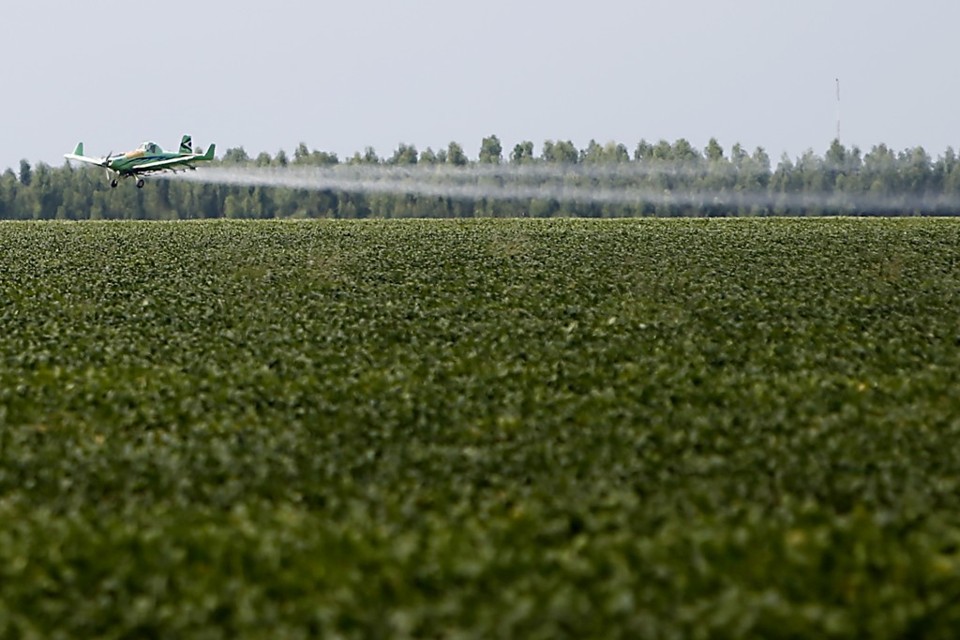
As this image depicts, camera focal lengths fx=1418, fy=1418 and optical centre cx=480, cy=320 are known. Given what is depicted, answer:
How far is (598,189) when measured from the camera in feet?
408

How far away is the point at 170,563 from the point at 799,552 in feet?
24.0

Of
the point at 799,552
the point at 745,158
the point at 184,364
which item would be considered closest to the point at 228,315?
the point at 184,364

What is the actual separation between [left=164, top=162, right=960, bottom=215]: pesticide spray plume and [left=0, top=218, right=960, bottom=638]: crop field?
57.6m

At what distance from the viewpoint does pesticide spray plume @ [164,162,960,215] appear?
107125mm

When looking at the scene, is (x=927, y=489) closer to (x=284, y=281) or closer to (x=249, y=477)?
(x=249, y=477)

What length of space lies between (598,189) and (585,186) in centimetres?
196

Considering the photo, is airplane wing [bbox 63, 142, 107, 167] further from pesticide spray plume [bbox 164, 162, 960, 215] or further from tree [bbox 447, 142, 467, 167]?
tree [bbox 447, 142, 467, 167]

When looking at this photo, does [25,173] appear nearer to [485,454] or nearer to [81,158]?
[81,158]

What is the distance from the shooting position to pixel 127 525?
1880 centimetres

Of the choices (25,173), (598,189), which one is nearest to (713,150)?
(598,189)

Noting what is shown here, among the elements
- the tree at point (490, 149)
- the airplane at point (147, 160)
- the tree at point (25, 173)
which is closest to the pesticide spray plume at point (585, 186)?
the airplane at point (147, 160)

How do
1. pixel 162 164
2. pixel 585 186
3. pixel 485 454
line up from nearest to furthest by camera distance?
pixel 485 454 < pixel 162 164 < pixel 585 186

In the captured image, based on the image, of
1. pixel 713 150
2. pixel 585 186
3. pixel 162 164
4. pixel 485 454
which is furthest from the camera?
pixel 713 150

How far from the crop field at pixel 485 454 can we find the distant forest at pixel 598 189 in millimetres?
65604
